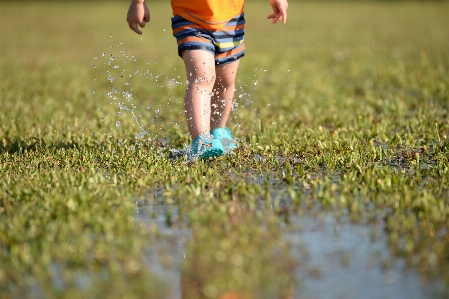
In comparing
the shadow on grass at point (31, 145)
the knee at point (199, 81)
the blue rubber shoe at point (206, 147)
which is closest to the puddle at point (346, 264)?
the blue rubber shoe at point (206, 147)

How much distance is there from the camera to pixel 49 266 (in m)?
A: 3.01

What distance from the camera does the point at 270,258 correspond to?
121 inches

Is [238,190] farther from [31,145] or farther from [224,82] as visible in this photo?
[31,145]

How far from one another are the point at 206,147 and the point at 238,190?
0.83m

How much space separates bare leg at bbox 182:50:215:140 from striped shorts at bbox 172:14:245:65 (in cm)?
5

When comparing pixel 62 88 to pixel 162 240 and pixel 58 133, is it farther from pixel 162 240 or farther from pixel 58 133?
pixel 162 240

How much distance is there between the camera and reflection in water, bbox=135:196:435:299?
2.79 metres

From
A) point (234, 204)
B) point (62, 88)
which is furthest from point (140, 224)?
point (62, 88)

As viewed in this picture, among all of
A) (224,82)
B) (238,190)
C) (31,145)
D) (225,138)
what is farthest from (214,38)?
(31,145)

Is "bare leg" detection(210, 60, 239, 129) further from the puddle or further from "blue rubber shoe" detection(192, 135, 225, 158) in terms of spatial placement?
the puddle

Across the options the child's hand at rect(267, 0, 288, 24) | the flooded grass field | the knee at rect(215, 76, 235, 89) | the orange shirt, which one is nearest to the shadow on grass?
the flooded grass field

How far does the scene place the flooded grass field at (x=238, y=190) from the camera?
9.55ft

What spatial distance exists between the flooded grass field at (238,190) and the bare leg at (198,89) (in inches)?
10.4

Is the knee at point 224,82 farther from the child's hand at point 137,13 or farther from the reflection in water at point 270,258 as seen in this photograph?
the reflection in water at point 270,258
